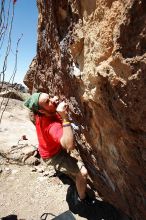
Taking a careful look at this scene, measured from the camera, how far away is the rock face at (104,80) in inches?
73.5

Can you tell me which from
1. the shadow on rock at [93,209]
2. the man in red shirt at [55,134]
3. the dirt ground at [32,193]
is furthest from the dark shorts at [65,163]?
the shadow on rock at [93,209]

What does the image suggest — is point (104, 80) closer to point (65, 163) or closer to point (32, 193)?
point (65, 163)

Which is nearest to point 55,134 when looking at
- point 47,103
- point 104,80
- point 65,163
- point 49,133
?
point 49,133

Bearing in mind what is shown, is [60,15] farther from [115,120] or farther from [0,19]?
[115,120]

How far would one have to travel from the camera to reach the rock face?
1.87 meters

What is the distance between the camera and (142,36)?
5.64 ft

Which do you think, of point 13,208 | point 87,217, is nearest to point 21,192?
point 13,208

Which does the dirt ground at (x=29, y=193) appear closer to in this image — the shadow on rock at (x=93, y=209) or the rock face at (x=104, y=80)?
the shadow on rock at (x=93, y=209)

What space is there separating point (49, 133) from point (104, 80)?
1.46 meters

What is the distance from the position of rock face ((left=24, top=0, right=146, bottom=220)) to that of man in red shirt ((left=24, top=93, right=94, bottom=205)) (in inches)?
5.3

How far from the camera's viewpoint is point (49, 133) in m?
3.47

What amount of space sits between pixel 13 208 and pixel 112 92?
2.84 m

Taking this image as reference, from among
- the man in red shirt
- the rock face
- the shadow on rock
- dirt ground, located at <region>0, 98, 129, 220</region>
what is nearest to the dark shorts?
the man in red shirt

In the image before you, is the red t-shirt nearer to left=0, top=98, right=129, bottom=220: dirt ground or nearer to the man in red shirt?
the man in red shirt
